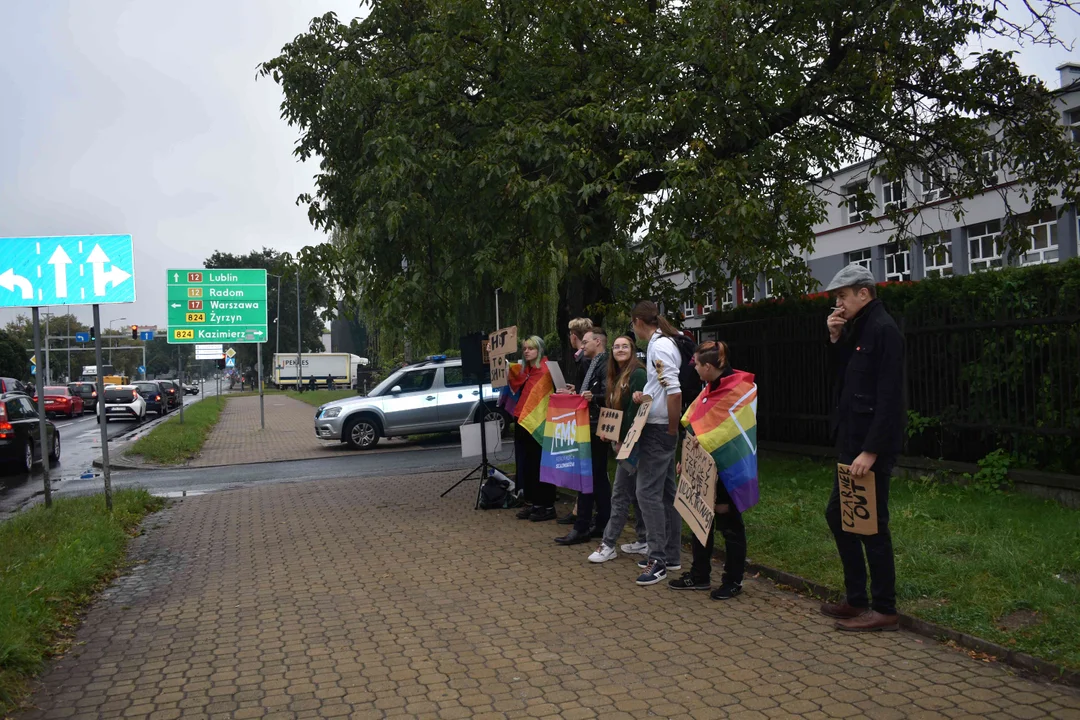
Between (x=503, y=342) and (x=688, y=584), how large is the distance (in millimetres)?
4214

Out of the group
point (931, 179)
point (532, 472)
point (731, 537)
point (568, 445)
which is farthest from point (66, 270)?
point (931, 179)

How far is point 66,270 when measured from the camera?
10.4m

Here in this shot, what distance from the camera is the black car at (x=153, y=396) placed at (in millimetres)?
40375

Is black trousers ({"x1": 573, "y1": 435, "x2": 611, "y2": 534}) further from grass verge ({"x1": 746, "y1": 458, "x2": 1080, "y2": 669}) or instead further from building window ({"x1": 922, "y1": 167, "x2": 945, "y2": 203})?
building window ({"x1": 922, "y1": 167, "x2": 945, "y2": 203})

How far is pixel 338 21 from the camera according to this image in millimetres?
13953

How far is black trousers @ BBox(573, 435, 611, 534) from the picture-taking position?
805cm

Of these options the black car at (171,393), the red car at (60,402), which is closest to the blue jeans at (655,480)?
the red car at (60,402)

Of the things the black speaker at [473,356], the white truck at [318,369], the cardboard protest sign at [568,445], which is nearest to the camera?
the cardboard protest sign at [568,445]

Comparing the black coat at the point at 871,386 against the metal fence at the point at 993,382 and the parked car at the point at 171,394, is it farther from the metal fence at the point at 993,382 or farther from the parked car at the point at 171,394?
the parked car at the point at 171,394

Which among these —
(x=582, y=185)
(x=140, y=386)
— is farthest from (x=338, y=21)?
(x=140, y=386)

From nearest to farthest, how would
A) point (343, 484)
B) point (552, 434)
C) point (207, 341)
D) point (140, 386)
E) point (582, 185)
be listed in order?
point (552, 434), point (582, 185), point (343, 484), point (207, 341), point (140, 386)

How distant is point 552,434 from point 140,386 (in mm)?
37075

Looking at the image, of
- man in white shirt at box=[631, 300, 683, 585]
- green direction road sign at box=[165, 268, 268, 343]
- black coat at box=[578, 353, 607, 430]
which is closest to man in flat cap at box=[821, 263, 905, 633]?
man in white shirt at box=[631, 300, 683, 585]

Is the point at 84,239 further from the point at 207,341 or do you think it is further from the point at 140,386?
the point at 140,386
